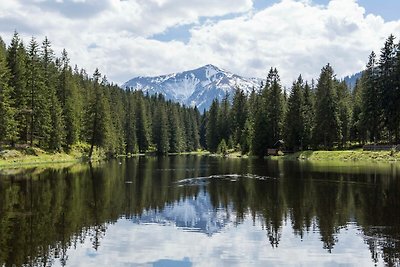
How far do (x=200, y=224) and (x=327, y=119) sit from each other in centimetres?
8222

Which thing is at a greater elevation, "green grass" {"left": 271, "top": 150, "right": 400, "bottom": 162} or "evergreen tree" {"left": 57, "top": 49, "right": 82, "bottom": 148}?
"evergreen tree" {"left": 57, "top": 49, "right": 82, "bottom": 148}

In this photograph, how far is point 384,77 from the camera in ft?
Answer: 314

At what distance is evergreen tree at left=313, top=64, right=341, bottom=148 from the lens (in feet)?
341

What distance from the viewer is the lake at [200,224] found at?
19.5 m

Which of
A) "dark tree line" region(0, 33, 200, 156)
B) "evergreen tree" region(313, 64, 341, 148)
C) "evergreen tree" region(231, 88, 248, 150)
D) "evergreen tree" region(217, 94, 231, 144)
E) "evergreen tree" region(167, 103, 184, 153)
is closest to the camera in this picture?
"dark tree line" region(0, 33, 200, 156)

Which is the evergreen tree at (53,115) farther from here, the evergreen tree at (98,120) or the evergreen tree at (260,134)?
the evergreen tree at (260,134)

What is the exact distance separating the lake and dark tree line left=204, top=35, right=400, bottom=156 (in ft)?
173

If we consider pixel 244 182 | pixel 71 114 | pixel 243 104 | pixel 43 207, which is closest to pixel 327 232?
pixel 43 207

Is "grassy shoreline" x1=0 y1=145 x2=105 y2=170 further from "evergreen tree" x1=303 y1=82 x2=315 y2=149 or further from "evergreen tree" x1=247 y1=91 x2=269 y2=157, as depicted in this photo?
"evergreen tree" x1=303 y1=82 x2=315 y2=149

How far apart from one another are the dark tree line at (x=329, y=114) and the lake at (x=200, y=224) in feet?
173

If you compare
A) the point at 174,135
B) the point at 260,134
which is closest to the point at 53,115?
the point at 260,134

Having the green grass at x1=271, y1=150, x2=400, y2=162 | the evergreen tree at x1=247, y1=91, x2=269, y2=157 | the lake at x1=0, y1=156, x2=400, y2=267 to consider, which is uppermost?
the evergreen tree at x1=247, y1=91, x2=269, y2=157

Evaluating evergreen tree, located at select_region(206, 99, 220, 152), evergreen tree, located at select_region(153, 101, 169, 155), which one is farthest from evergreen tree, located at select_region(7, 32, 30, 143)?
evergreen tree, located at select_region(206, 99, 220, 152)

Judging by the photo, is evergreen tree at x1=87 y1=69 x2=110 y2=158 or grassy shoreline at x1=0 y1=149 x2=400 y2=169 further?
Result: evergreen tree at x1=87 y1=69 x2=110 y2=158
